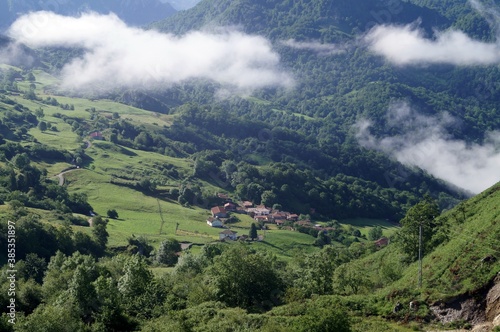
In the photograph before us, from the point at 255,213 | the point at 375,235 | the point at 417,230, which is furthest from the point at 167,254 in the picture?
the point at 375,235

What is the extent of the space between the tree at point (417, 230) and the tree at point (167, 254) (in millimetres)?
50713

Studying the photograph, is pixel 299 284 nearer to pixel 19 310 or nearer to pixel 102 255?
pixel 19 310

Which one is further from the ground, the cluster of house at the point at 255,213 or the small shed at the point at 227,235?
the cluster of house at the point at 255,213

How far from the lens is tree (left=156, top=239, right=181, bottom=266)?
103 meters

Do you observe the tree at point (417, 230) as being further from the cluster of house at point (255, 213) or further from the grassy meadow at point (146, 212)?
the cluster of house at point (255, 213)

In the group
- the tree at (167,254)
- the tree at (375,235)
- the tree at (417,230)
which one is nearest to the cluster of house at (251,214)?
the tree at (375,235)

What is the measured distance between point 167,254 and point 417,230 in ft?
183

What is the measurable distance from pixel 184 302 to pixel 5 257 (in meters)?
38.0

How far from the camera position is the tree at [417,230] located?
62.1 m

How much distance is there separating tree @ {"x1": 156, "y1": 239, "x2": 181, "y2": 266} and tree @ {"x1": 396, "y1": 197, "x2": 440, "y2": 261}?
50.7 metres

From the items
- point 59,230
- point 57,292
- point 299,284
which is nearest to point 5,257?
point 59,230

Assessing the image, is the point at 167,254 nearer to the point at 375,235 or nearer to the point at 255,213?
the point at 255,213

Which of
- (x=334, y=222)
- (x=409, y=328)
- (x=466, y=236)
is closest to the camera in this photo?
(x=409, y=328)

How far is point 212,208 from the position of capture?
525ft
